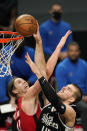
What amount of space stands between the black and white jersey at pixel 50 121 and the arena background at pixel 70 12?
13.2ft

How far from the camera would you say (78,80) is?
675 cm

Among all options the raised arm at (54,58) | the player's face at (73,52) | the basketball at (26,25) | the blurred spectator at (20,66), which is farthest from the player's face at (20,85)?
the player's face at (73,52)

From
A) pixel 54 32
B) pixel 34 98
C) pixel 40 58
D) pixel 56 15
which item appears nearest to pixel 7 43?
pixel 40 58

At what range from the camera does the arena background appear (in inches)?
325

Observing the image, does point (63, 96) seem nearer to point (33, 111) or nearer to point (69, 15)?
point (33, 111)

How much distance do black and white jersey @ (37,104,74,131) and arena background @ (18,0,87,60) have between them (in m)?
4.03

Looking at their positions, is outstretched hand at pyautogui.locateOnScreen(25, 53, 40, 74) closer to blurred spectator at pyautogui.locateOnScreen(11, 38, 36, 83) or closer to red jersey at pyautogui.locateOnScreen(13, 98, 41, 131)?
red jersey at pyautogui.locateOnScreen(13, 98, 41, 131)

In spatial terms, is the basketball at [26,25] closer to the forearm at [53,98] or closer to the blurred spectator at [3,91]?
the forearm at [53,98]

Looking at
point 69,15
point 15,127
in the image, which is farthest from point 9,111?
point 69,15

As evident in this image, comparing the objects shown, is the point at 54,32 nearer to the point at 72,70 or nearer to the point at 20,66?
the point at 72,70

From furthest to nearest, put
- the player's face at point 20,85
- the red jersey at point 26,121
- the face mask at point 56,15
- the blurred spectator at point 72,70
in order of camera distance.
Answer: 1. the face mask at point 56,15
2. the blurred spectator at point 72,70
3. the player's face at point 20,85
4. the red jersey at point 26,121

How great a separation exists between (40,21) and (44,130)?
453cm

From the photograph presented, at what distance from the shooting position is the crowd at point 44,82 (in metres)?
4.20

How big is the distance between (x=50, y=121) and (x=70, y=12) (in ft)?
16.0
